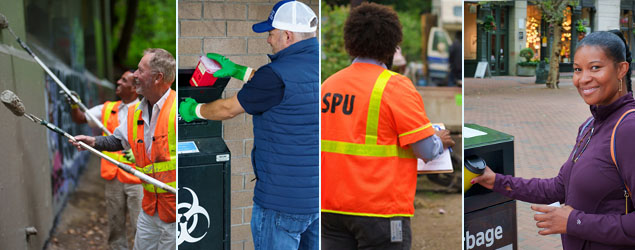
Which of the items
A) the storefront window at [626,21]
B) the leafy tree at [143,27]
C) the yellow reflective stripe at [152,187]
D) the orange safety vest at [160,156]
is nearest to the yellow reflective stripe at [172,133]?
the orange safety vest at [160,156]

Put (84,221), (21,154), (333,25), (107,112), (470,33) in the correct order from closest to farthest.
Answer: (470,33) → (21,154) → (107,112) → (333,25) → (84,221)

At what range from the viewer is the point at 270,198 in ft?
9.71

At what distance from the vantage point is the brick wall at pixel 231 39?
2.82 metres

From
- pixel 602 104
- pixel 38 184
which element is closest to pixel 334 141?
pixel 602 104

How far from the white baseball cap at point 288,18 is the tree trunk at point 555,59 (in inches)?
46.9

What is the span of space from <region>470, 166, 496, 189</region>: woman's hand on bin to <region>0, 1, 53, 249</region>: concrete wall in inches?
97.1

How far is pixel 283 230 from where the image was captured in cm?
296

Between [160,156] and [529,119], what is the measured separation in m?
1.86

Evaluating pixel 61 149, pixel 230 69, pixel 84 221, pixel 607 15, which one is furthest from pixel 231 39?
pixel 61 149

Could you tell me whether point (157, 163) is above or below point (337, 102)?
below

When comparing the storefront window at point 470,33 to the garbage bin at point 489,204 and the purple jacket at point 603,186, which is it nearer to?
the garbage bin at point 489,204

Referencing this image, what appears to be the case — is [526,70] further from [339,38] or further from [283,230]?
[339,38]

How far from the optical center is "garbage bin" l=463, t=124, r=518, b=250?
9.65 feet

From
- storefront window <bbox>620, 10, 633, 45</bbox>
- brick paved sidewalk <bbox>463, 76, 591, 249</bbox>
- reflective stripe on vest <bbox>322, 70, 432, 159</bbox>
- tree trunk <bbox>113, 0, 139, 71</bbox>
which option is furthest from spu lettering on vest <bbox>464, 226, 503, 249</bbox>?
tree trunk <bbox>113, 0, 139, 71</bbox>
